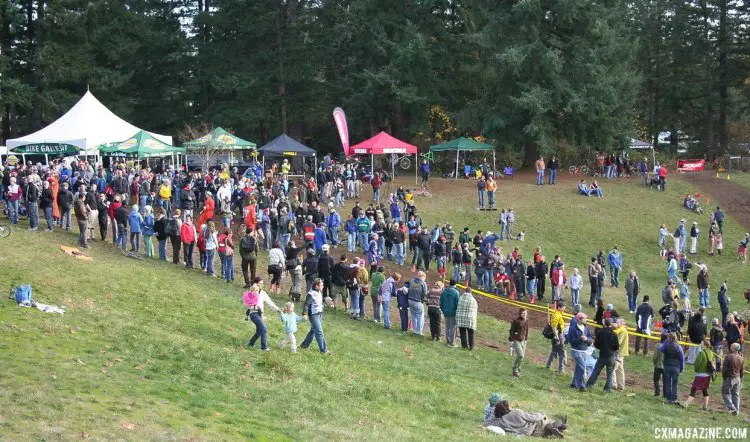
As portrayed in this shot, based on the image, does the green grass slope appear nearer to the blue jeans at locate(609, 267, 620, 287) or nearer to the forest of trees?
the blue jeans at locate(609, 267, 620, 287)

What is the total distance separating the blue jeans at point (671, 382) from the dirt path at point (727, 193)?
24873 mm

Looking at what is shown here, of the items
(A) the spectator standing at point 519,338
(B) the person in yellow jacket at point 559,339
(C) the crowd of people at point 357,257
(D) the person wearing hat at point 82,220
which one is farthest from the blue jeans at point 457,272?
(D) the person wearing hat at point 82,220

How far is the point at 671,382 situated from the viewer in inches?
637

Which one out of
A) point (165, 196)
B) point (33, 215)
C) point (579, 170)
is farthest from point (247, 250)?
point (579, 170)

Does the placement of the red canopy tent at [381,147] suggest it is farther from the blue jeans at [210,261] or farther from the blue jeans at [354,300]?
the blue jeans at [354,300]

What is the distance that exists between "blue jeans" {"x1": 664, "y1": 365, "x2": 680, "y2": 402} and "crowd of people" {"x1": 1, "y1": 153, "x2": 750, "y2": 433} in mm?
31

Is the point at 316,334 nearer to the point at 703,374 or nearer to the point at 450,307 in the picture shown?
the point at 450,307

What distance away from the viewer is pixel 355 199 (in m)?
37.0

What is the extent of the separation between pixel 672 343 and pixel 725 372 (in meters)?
1.06

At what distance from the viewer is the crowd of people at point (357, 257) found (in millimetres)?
16438

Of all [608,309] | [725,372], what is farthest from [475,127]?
[725,372]

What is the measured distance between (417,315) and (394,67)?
3230cm

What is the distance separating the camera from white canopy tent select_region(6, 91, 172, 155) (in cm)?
3581

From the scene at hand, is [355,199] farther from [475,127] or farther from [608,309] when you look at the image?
[608,309]
